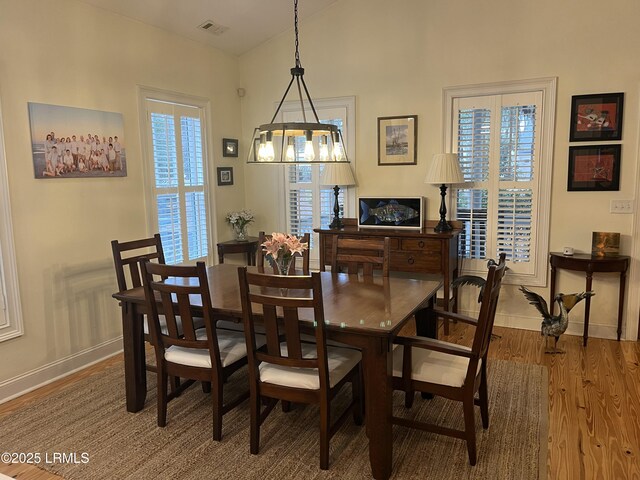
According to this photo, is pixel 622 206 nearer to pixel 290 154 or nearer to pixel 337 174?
pixel 337 174

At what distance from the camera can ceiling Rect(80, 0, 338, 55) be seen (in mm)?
4090

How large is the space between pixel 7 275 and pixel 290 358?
2170 millimetres

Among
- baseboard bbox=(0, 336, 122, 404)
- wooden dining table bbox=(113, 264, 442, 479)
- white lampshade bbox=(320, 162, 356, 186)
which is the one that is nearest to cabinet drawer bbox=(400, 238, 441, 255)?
white lampshade bbox=(320, 162, 356, 186)

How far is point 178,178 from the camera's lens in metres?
4.76

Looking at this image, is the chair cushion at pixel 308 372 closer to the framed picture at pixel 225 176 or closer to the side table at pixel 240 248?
the side table at pixel 240 248

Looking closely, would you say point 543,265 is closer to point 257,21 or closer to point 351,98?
point 351,98

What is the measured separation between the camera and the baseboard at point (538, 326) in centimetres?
430

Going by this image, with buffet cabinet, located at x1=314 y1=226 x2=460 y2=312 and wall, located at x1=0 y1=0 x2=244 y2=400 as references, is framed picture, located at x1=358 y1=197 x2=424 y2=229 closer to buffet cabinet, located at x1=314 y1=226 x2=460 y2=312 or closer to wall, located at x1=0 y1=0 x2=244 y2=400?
buffet cabinet, located at x1=314 y1=226 x2=460 y2=312

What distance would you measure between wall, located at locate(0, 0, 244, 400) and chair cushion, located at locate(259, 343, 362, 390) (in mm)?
1962

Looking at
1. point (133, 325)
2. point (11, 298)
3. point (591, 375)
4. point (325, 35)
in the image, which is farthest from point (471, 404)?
point (325, 35)

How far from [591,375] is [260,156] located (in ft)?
9.25

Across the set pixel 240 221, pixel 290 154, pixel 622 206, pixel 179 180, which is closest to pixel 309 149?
pixel 290 154

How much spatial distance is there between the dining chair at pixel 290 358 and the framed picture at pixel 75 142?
202 cm

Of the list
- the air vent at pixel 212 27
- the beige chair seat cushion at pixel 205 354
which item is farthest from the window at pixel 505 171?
the beige chair seat cushion at pixel 205 354
